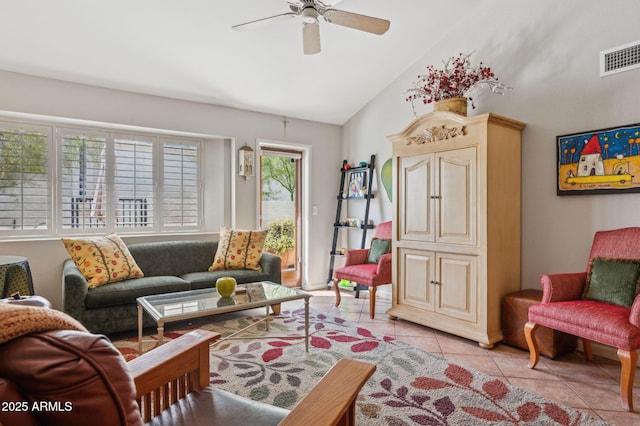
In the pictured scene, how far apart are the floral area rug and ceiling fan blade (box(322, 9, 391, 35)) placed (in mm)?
2420

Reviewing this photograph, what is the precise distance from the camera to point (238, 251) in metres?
4.05

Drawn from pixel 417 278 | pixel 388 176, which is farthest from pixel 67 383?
pixel 388 176

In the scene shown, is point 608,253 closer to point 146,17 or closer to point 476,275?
point 476,275

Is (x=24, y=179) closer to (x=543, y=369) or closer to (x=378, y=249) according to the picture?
(x=378, y=249)

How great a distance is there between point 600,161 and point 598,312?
1233 millimetres

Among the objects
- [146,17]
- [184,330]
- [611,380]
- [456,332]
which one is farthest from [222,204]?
[611,380]

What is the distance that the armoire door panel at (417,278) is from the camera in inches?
137

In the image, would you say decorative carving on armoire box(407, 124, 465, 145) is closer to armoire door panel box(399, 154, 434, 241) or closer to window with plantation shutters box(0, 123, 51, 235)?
armoire door panel box(399, 154, 434, 241)

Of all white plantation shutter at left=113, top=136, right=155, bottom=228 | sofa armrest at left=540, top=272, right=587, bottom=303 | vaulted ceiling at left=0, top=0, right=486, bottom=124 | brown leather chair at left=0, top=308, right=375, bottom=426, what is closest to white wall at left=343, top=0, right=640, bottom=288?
sofa armrest at left=540, top=272, right=587, bottom=303

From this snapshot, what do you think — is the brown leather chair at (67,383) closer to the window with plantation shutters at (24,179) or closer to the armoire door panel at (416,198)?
the armoire door panel at (416,198)

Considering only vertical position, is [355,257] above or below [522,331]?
above

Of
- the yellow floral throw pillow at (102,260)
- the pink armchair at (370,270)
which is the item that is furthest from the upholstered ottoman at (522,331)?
the yellow floral throw pillow at (102,260)

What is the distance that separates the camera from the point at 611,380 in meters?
2.45

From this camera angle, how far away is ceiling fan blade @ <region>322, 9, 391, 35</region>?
2511mm
